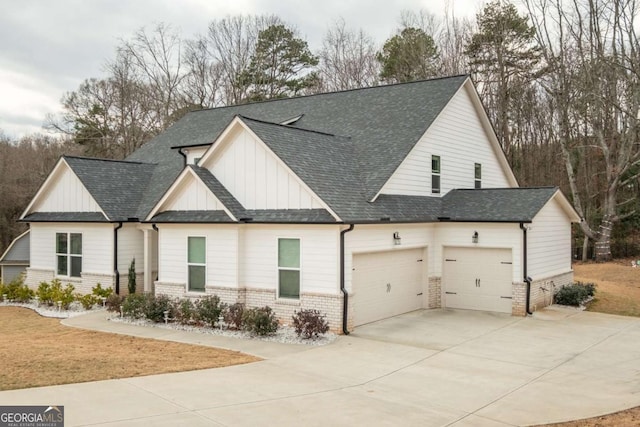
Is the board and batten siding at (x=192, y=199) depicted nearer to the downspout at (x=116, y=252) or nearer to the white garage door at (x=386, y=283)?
the downspout at (x=116, y=252)

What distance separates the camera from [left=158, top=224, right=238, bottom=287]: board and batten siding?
608 inches

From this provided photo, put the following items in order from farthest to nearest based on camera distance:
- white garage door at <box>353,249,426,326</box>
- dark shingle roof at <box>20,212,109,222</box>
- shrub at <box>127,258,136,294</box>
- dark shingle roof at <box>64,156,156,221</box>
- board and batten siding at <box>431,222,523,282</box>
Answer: dark shingle roof at <box>64,156,156,221</box>, dark shingle roof at <box>20,212,109,222</box>, shrub at <box>127,258,136,294</box>, board and batten siding at <box>431,222,523,282</box>, white garage door at <box>353,249,426,326</box>

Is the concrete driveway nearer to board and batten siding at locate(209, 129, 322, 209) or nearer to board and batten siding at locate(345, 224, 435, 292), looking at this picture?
board and batten siding at locate(345, 224, 435, 292)

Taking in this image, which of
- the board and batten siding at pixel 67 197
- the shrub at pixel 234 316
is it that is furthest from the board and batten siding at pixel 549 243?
the board and batten siding at pixel 67 197

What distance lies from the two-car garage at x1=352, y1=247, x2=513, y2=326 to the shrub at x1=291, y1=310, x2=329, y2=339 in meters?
1.76

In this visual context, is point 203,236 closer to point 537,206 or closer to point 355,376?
point 355,376

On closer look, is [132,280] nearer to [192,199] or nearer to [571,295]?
[192,199]

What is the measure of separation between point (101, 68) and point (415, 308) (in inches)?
1390

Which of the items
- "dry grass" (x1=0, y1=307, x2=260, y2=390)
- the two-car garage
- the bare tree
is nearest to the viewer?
"dry grass" (x1=0, y1=307, x2=260, y2=390)

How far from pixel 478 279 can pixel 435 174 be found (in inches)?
157

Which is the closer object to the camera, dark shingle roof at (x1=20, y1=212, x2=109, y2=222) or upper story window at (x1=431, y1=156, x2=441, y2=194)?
upper story window at (x1=431, y1=156, x2=441, y2=194)

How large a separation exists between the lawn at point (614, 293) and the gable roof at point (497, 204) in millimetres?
3483

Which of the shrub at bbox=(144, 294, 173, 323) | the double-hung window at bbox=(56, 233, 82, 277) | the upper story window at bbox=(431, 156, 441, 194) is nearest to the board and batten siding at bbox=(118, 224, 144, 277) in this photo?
the double-hung window at bbox=(56, 233, 82, 277)

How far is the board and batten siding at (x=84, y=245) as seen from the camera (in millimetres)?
19281
